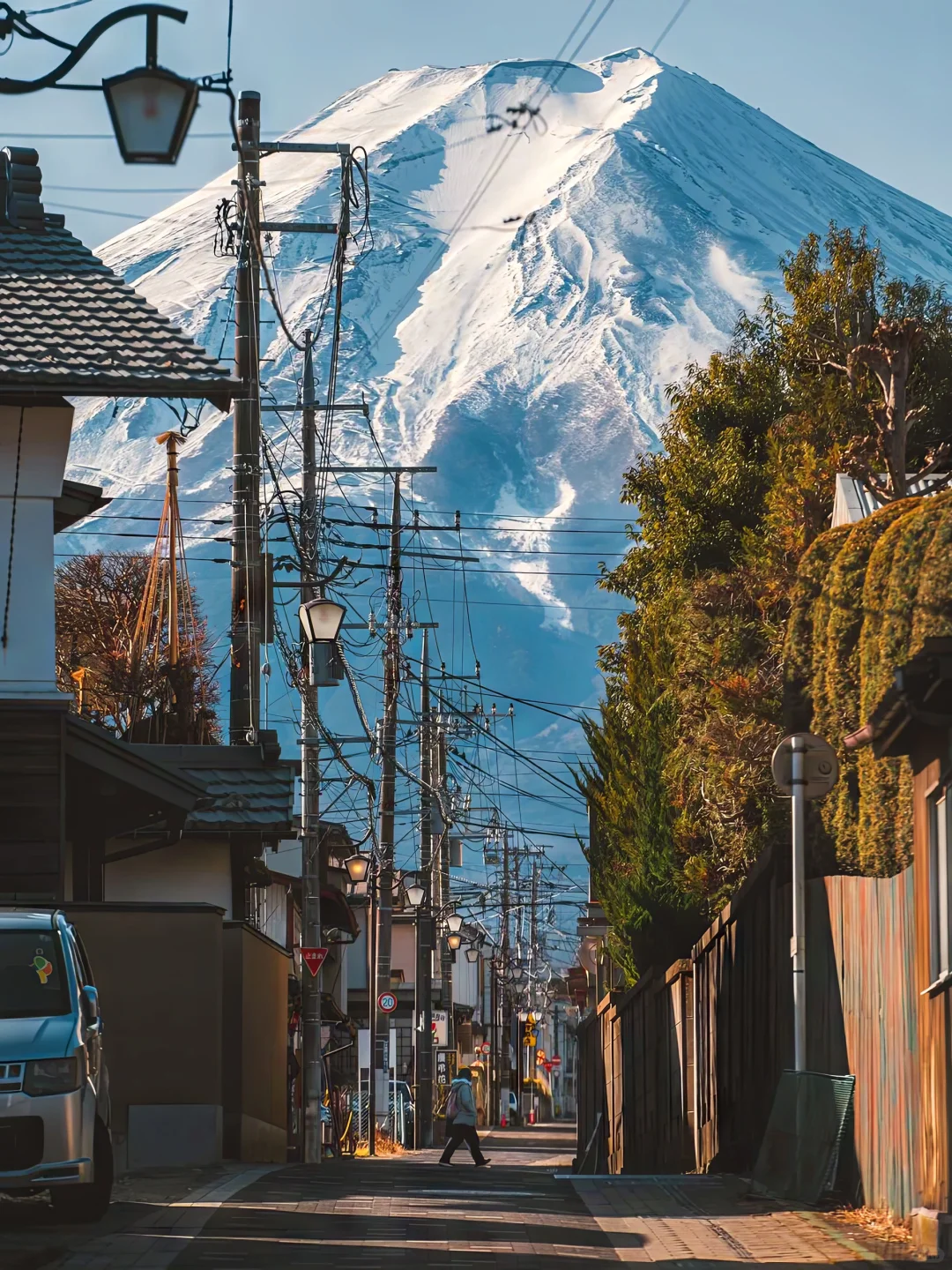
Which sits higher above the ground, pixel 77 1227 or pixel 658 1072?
pixel 77 1227

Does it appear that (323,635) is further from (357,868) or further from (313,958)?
Answer: (357,868)

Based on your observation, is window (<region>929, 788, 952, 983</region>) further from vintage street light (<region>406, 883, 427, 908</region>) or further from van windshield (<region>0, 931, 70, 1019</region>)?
vintage street light (<region>406, 883, 427, 908</region>)

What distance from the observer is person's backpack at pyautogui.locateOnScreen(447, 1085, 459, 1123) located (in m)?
27.8

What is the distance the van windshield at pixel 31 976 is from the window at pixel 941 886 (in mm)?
5363

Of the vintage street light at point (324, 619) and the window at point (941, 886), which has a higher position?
the vintage street light at point (324, 619)

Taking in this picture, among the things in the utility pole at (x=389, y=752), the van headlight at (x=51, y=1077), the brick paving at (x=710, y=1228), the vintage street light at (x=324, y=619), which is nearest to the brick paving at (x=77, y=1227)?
the van headlight at (x=51, y=1077)

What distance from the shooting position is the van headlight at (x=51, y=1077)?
37.9 ft

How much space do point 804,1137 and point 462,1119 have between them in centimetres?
1329

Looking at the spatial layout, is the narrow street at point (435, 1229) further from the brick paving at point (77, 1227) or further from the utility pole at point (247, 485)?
the utility pole at point (247, 485)

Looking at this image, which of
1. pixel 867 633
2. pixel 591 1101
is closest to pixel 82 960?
pixel 867 633

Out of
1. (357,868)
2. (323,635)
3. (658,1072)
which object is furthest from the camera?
(357,868)

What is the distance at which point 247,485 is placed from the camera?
23.5 m

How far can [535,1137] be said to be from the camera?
64.6 m

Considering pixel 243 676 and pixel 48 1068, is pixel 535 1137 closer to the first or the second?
pixel 243 676
